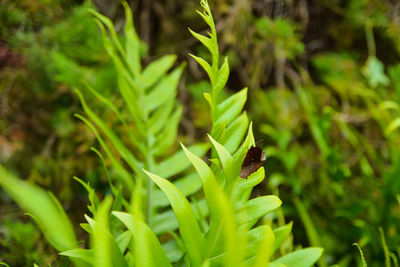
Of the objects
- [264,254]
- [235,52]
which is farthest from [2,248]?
[235,52]

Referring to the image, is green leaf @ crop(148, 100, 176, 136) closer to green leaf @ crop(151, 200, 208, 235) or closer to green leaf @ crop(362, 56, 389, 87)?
green leaf @ crop(151, 200, 208, 235)

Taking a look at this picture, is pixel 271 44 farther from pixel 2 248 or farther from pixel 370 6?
pixel 2 248

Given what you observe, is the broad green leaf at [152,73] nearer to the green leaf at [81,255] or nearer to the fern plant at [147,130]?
the fern plant at [147,130]

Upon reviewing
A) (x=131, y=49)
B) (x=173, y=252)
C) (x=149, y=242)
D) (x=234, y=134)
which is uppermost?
(x=131, y=49)

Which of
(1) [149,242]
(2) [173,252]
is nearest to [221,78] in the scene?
(1) [149,242]

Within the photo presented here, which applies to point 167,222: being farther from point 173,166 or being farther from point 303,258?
point 303,258

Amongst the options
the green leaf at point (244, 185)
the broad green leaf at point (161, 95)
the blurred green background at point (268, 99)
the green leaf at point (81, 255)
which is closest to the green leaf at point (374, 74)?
the blurred green background at point (268, 99)

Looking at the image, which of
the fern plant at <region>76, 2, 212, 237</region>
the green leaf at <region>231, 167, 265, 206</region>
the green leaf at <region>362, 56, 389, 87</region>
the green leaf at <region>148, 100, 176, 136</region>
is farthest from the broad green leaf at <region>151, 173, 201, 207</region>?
the green leaf at <region>362, 56, 389, 87</region>
